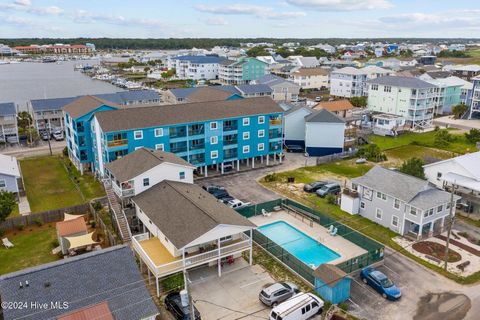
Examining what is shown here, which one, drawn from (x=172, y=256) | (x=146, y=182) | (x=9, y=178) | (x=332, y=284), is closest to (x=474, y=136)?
(x=332, y=284)

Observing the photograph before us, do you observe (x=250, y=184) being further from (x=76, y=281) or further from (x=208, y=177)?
(x=76, y=281)

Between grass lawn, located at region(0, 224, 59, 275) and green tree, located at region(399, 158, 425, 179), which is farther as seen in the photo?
green tree, located at region(399, 158, 425, 179)

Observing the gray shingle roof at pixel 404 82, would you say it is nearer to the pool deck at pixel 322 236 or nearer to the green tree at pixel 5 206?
the pool deck at pixel 322 236

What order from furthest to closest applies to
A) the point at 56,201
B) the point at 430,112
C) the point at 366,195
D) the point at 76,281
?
the point at 430,112
the point at 56,201
the point at 366,195
the point at 76,281

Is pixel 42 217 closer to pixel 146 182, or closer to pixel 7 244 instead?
pixel 7 244

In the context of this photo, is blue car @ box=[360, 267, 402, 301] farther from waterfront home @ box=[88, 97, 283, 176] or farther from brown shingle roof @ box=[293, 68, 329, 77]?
brown shingle roof @ box=[293, 68, 329, 77]

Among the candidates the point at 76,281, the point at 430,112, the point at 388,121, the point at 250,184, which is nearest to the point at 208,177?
the point at 250,184

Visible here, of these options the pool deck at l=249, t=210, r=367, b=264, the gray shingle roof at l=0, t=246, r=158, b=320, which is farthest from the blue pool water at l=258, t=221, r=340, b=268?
the gray shingle roof at l=0, t=246, r=158, b=320
